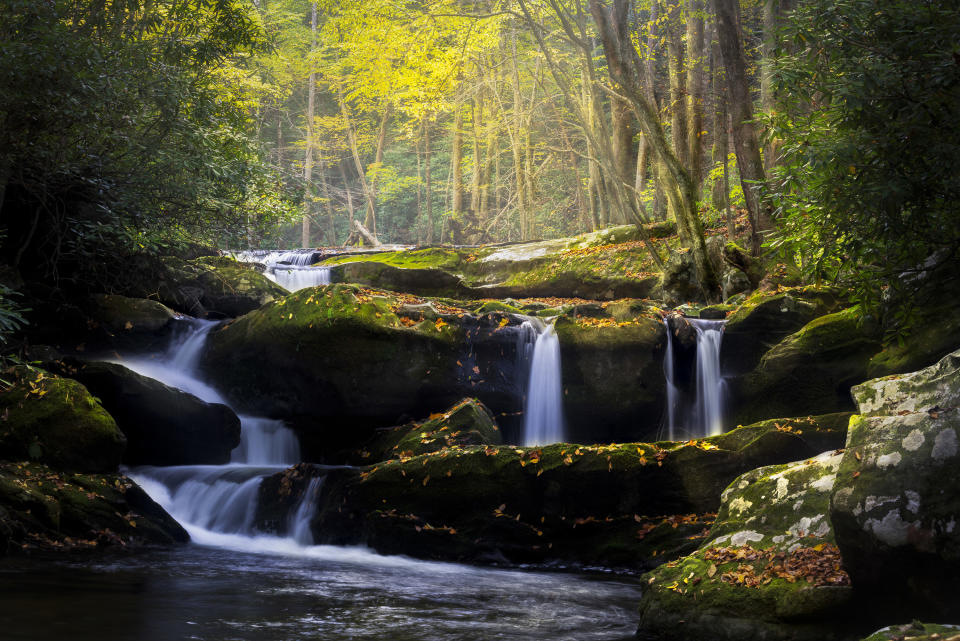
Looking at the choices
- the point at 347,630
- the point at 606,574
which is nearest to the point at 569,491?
the point at 606,574

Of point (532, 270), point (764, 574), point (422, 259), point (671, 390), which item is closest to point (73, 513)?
point (764, 574)

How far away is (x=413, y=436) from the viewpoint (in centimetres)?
963

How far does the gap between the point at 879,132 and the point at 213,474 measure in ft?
29.0

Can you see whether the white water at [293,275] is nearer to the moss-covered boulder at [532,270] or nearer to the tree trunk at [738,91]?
the moss-covered boulder at [532,270]

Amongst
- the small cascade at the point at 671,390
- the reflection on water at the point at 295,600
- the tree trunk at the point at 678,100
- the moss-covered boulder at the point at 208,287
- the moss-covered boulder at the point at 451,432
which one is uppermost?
the tree trunk at the point at 678,100

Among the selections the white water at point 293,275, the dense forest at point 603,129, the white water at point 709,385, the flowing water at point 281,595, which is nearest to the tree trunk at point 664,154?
the dense forest at point 603,129

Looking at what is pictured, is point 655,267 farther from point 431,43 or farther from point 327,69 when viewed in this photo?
point 327,69

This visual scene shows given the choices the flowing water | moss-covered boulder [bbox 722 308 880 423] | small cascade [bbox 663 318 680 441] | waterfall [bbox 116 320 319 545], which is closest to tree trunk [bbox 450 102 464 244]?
waterfall [bbox 116 320 319 545]

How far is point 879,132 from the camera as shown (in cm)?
660

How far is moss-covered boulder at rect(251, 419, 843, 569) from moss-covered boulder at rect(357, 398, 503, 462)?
2.65ft

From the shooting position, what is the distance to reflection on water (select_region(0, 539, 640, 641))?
5.07 meters

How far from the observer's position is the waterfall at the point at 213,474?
902cm

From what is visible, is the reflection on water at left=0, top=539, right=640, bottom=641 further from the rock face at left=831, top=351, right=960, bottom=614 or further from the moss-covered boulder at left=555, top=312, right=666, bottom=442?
the moss-covered boulder at left=555, top=312, right=666, bottom=442

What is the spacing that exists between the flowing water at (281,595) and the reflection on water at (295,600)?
10mm
